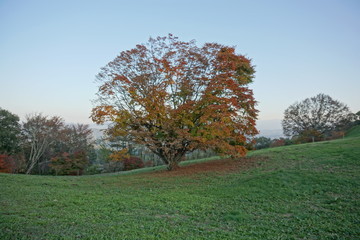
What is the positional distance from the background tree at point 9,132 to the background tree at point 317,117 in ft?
165

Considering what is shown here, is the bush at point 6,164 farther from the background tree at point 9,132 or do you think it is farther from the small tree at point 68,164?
the small tree at point 68,164

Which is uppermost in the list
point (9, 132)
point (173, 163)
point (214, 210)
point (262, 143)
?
point (9, 132)

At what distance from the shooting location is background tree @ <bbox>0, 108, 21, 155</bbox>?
1400 inches

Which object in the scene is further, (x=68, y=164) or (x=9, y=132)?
(x=68, y=164)

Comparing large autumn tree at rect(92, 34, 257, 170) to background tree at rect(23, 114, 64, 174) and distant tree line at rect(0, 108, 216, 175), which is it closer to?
distant tree line at rect(0, 108, 216, 175)

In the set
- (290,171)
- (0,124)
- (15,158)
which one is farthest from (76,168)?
(290,171)

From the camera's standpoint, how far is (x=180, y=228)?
6.15 metres

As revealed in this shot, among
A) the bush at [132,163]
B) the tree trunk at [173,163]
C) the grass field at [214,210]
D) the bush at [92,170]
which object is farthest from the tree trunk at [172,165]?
the bush at [92,170]

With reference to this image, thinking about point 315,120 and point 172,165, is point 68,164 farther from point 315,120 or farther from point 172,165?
point 315,120

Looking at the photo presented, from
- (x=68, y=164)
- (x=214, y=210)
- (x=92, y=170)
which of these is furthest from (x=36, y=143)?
(x=214, y=210)

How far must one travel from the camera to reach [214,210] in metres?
8.04

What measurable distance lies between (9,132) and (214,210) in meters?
39.1

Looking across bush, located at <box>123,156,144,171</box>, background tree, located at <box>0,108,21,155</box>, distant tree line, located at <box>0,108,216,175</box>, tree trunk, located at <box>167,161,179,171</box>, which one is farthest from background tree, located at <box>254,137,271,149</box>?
background tree, located at <box>0,108,21,155</box>

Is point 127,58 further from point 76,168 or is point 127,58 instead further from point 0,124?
point 0,124
